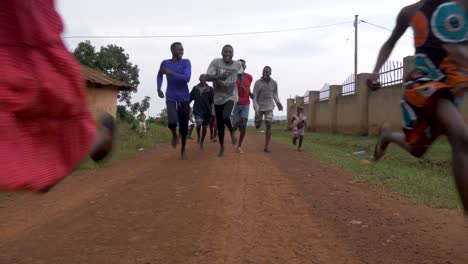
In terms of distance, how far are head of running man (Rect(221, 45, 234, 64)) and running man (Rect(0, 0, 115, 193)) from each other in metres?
6.60

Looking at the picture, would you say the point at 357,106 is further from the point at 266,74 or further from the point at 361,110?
the point at 266,74

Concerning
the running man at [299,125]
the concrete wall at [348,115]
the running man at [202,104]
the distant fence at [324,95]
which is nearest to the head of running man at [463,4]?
the running man at [299,125]

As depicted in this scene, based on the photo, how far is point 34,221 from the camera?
155 inches

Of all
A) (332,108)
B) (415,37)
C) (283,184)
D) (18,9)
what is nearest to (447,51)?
(415,37)

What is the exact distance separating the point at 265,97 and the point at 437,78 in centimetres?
810

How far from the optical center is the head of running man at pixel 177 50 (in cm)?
857

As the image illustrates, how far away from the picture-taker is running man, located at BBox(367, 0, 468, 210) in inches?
114

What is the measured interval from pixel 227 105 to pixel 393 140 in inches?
215

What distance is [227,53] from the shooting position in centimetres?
902

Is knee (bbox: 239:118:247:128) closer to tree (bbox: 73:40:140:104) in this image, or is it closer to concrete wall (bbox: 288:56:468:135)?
concrete wall (bbox: 288:56:468:135)

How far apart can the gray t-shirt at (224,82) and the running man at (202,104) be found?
260cm

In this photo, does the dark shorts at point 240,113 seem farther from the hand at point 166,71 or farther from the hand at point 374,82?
the hand at point 374,82

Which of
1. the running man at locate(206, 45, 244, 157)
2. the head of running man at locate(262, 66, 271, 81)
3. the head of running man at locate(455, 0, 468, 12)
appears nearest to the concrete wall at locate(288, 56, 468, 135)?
the head of running man at locate(262, 66, 271, 81)

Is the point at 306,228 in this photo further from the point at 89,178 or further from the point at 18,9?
the point at 89,178
